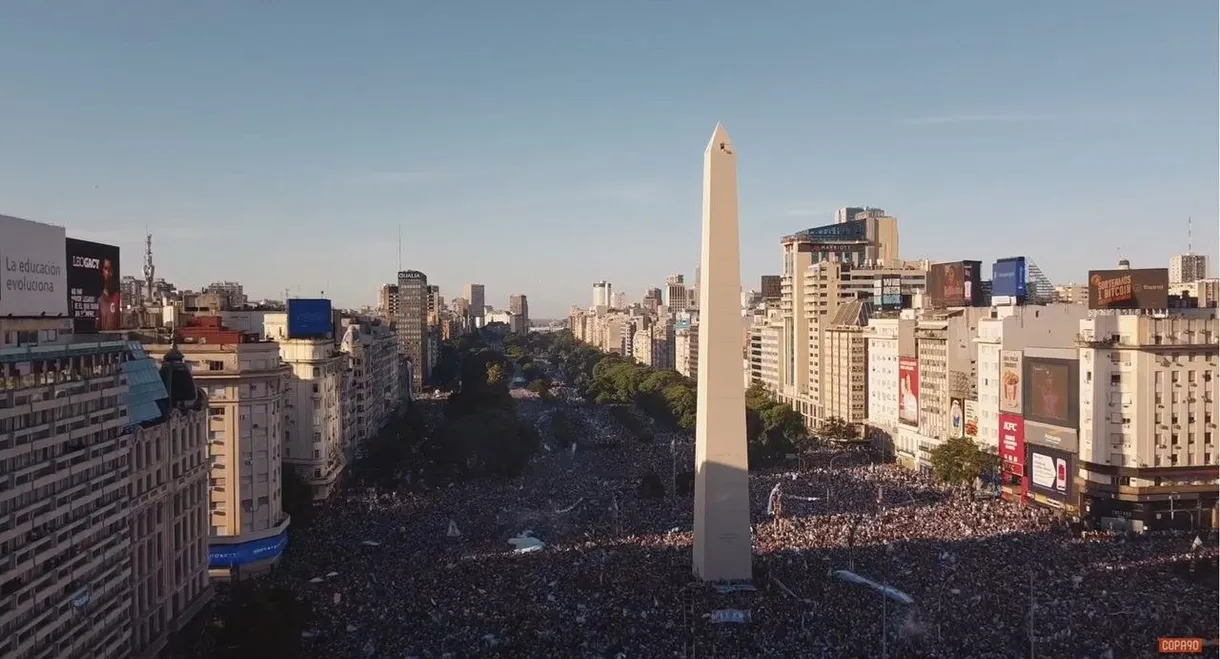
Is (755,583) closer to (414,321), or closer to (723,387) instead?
(723,387)

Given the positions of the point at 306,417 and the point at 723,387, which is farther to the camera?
the point at 306,417

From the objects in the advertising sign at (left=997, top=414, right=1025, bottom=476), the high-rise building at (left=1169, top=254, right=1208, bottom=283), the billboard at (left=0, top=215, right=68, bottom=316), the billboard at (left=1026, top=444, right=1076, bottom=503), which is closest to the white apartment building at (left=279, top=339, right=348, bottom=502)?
the billboard at (left=0, top=215, right=68, bottom=316)

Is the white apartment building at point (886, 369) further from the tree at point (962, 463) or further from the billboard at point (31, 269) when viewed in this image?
the billboard at point (31, 269)

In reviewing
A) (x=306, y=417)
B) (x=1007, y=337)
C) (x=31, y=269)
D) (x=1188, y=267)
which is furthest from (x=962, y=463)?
(x=1188, y=267)

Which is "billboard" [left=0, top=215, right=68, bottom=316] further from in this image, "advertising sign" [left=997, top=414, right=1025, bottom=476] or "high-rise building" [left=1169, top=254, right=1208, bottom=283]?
"high-rise building" [left=1169, top=254, right=1208, bottom=283]

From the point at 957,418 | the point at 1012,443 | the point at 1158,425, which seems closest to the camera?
the point at 1158,425

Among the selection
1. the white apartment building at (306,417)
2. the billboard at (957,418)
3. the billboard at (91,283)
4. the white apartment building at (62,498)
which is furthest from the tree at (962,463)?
the billboard at (91,283)

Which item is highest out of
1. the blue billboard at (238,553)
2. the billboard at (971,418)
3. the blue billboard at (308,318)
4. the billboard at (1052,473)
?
the blue billboard at (308,318)
